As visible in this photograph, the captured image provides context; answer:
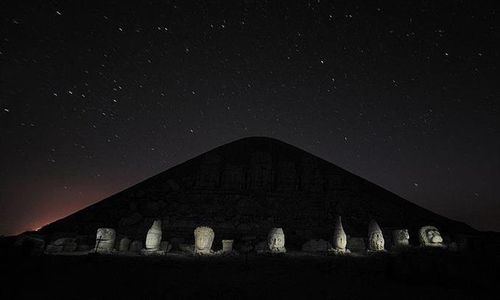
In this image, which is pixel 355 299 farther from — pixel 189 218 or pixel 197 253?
pixel 189 218

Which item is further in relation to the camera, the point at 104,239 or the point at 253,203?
the point at 253,203

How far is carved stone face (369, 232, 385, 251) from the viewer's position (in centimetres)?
2428

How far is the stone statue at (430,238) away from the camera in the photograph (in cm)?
2425

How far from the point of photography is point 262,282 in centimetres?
1123

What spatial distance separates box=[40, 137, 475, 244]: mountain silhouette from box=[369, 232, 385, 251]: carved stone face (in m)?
15.4

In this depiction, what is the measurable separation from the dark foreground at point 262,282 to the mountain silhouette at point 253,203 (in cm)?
2640

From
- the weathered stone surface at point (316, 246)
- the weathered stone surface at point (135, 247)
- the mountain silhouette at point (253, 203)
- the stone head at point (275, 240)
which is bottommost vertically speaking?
the weathered stone surface at point (135, 247)

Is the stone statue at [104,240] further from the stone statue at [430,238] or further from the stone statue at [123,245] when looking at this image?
the stone statue at [430,238]

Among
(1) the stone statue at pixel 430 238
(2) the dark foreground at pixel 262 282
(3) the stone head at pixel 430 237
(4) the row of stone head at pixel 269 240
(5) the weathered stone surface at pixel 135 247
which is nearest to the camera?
(2) the dark foreground at pixel 262 282

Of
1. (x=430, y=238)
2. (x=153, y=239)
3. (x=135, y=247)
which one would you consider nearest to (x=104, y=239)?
(x=135, y=247)

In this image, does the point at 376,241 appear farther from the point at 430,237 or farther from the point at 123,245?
the point at 123,245

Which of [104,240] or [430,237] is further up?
[430,237]

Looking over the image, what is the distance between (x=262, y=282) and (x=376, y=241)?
1699cm

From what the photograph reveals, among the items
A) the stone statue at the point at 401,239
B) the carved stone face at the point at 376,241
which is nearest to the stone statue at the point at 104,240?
the carved stone face at the point at 376,241
